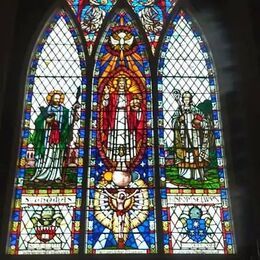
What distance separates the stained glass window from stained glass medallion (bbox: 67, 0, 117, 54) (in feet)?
0.05

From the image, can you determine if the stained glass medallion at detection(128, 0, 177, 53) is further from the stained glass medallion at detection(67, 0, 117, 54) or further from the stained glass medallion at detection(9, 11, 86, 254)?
the stained glass medallion at detection(9, 11, 86, 254)

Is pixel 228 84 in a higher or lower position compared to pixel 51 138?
higher

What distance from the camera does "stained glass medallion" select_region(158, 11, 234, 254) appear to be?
666 cm

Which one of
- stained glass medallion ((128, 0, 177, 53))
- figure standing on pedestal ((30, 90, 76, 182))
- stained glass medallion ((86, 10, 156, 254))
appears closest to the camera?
stained glass medallion ((86, 10, 156, 254))

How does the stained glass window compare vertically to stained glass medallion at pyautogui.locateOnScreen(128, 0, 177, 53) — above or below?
below

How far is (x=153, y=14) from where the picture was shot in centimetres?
827

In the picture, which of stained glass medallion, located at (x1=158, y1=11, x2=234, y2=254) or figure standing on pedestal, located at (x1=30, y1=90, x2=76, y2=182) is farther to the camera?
figure standing on pedestal, located at (x1=30, y1=90, x2=76, y2=182)

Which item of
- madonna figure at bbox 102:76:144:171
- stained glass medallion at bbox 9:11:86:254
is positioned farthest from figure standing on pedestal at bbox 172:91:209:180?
stained glass medallion at bbox 9:11:86:254

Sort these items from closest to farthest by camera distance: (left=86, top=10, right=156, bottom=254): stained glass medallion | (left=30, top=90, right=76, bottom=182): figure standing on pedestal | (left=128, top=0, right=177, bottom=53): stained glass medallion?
1. (left=86, top=10, right=156, bottom=254): stained glass medallion
2. (left=30, top=90, right=76, bottom=182): figure standing on pedestal
3. (left=128, top=0, right=177, bottom=53): stained glass medallion

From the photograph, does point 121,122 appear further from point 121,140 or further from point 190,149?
point 190,149

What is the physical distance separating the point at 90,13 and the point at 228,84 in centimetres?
198

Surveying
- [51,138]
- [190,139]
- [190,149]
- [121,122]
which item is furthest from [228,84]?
[51,138]

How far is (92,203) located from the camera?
6.82 metres

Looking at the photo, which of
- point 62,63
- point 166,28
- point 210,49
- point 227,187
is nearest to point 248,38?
point 210,49
